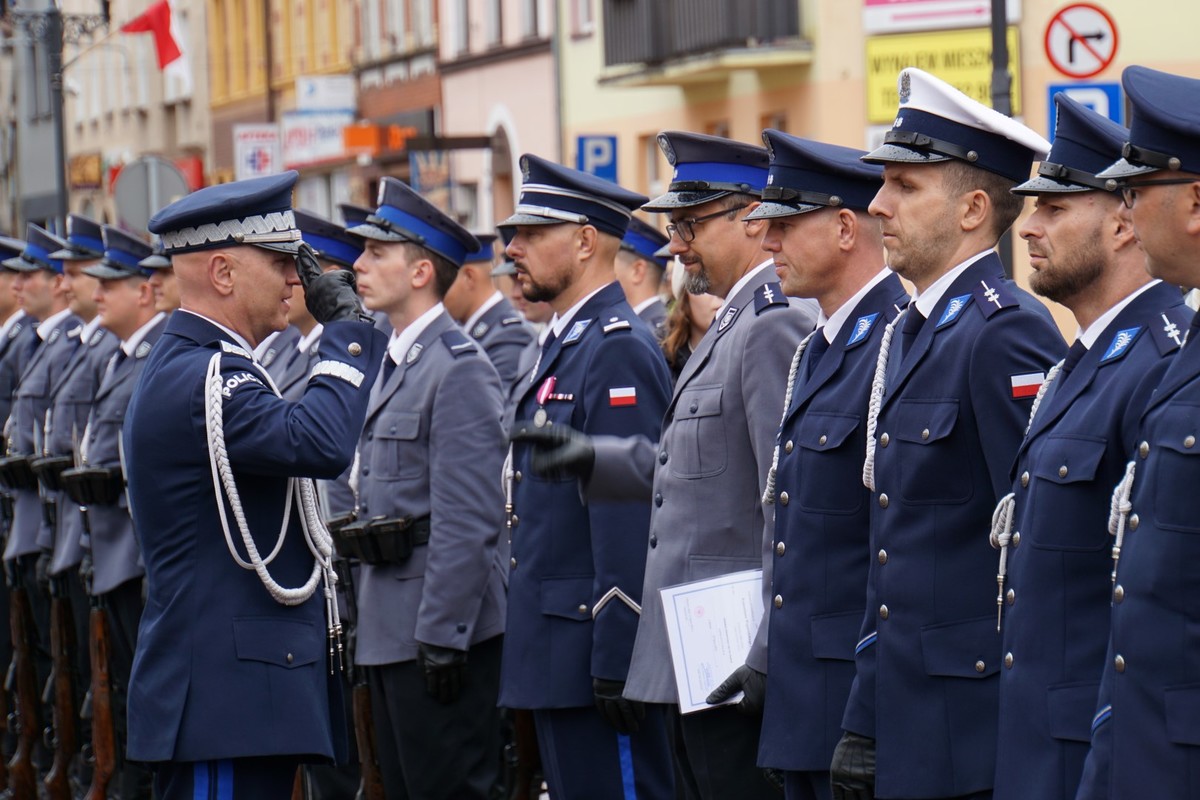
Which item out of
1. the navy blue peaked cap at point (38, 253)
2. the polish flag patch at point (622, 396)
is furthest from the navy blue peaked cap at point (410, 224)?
the navy blue peaked cap at point (38, 253)

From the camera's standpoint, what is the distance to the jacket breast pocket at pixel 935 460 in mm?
4648

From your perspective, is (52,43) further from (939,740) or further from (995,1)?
(939,740)

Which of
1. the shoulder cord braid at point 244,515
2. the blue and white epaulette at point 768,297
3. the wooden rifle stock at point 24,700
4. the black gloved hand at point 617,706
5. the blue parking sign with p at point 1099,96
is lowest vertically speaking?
the wooden rifle stock at point 24,700

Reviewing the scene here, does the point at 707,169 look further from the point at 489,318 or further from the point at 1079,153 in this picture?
the point at 489,318

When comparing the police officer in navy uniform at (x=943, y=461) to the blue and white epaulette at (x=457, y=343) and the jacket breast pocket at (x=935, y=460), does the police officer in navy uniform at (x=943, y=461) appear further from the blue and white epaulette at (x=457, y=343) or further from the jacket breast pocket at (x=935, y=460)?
the blue and white epaulette at (x=457, y=343)

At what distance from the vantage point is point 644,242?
1041cm

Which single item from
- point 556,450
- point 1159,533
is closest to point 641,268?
point 556,450

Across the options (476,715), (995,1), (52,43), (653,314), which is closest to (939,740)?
(476,715)

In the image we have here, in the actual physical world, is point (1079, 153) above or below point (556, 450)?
above

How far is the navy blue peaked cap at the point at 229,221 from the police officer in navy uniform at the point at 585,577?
120 centimetres

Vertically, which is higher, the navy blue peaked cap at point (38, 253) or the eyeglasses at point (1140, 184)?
the navy blue peaked cap at point (38, 253)

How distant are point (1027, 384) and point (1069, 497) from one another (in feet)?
1.77

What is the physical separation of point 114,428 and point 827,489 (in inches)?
203

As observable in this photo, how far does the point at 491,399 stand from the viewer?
7.52 metres
